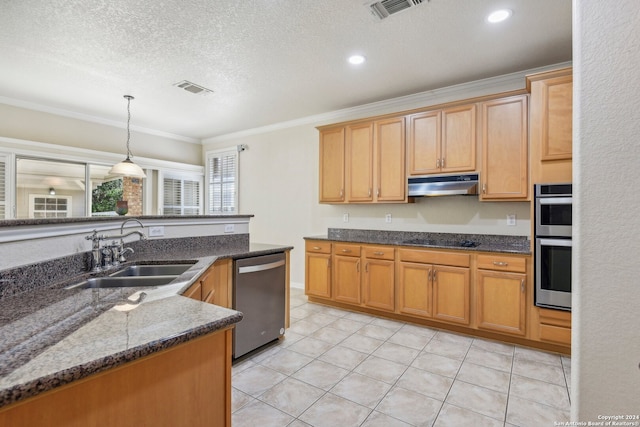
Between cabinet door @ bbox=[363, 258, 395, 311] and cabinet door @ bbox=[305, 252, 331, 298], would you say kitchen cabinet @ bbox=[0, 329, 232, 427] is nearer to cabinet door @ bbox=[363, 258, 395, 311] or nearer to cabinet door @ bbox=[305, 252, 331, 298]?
cabinet door @ bbox=[363, 258, 395, 311]

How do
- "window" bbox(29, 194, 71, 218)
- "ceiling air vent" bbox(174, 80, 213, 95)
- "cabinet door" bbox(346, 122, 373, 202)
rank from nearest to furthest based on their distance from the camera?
"ceiling air vent" bbox(174, 80, 213, 95) < "cabinet door" bbox(346, 122, 373, 202) < "window" bbox(29, 194, 71, 218)

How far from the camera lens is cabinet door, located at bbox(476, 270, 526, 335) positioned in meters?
2.81

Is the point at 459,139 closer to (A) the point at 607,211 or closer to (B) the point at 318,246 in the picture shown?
(B) the point at 318,246

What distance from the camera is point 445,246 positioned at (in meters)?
3.20

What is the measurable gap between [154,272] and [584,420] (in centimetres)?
226

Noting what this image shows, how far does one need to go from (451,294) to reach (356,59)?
2498mm

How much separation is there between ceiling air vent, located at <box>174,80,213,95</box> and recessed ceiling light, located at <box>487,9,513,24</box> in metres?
3.02

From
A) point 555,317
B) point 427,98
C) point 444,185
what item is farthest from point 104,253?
point 427,98

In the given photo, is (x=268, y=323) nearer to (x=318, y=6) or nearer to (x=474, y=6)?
(x=318, y=6)

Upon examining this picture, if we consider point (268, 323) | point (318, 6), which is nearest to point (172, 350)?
point (268, 323)

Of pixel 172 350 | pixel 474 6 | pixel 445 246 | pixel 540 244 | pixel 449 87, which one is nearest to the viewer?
pixel 172 350

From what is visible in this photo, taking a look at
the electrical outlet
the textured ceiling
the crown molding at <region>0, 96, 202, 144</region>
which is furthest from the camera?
the crown molding at <region>0, 96, 202, 144</region>

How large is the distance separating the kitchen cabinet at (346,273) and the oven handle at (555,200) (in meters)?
1.87

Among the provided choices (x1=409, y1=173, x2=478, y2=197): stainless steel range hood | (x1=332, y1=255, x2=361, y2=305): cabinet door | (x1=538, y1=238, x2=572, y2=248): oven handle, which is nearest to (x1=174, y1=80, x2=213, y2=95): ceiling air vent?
(x1=332, y1=255, x2=361, y2=305): cabinet door
